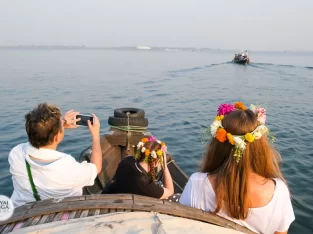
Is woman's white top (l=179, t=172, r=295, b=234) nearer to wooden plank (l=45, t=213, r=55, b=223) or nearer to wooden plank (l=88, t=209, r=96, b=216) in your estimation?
wooden plank (l=88, t=209, r=96, b=216)

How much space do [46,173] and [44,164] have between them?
0.28 feet

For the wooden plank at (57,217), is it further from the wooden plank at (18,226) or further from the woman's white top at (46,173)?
the woman's white top at (46,173)

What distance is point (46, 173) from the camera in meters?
3.01

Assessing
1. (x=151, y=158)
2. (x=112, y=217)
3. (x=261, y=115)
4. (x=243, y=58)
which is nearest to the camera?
(x=112, y=217)

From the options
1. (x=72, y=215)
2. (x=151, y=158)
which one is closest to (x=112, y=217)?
(x=72, y=215)

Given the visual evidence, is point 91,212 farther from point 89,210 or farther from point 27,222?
point 27,222

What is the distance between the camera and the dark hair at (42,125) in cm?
291

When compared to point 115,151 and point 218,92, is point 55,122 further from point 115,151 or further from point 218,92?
point 218,92

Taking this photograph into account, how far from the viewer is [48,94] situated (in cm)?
2142

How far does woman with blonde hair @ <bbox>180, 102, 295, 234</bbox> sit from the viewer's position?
2.49 meters

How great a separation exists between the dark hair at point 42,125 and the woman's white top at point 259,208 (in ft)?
4.30

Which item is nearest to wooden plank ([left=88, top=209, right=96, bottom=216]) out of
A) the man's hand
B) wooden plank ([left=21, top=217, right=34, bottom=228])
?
wooden plank ([left=21, top=217, right=34, bottom=228])

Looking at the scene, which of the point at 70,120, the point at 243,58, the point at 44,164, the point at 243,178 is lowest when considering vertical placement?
the point at 243,58

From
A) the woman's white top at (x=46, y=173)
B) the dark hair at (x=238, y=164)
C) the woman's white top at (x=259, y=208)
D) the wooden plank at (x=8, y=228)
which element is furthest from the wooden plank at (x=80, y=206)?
the dark hair at (x=238, y=164)
